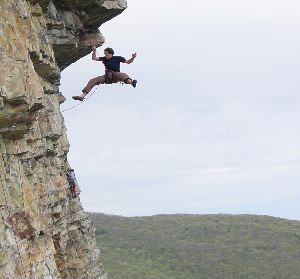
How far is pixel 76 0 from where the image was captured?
51.6 ft

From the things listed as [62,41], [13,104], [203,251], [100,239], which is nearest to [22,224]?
[13,104]

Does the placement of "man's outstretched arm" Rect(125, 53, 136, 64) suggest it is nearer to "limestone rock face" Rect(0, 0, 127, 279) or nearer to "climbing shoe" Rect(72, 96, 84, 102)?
"limestone rock face" Rect(0, 0, 127, 279)

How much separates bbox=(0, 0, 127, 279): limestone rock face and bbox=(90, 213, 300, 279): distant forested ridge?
3402 centimetres

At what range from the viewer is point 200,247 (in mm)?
64500

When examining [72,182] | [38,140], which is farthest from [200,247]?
[38,140]

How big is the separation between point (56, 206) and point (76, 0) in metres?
6.07

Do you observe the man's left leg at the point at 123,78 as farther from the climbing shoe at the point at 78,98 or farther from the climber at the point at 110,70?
the climbing shoe at the point at 78,98

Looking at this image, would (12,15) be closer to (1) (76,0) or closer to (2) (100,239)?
(1) (76,0)

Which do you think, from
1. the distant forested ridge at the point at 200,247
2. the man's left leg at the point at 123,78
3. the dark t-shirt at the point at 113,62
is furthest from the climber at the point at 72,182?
the distant forested ridge at the point at 200,247

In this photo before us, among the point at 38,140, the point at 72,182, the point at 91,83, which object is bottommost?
the point at 72,182

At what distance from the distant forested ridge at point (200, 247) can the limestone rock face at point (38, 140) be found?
34.0m

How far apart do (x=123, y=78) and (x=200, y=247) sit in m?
50.7

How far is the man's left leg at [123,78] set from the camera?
53.7 feet

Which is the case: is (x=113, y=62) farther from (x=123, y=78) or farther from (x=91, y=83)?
(x=91, y=83)
